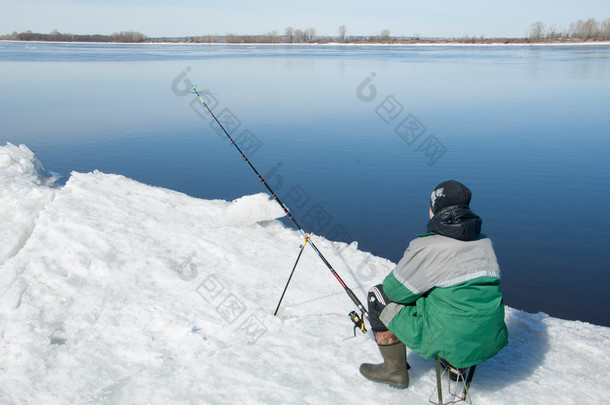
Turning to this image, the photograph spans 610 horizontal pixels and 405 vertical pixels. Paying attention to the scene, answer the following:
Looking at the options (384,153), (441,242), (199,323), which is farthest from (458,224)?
(384,153)

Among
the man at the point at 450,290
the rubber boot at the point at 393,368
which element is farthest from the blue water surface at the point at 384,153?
the man at the point at 450,290

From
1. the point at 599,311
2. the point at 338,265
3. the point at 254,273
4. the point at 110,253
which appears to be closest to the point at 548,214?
the point at 599,311

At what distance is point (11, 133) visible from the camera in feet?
47.1

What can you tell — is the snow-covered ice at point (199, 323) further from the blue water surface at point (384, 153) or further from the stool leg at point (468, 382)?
the blue water surface at point (384, 153)

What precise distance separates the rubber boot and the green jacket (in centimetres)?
26

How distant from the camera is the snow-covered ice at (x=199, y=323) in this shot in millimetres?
3338

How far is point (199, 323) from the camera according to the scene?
4.14 meters

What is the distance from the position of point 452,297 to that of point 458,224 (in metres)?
0.47

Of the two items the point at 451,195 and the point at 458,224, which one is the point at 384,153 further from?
the point at 458,224

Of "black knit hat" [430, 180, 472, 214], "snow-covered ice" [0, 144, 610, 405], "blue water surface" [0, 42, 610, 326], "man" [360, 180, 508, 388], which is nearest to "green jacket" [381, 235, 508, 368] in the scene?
"man" [360, 180, 508, 388]

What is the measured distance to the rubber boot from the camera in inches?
130

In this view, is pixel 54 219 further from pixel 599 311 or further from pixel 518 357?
pixel 599 311

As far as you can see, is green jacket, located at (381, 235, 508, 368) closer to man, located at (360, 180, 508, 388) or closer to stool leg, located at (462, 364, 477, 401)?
man, located at (360, 180, 508, 388)

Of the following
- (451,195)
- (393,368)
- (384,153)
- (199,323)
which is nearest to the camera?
(451,195)
